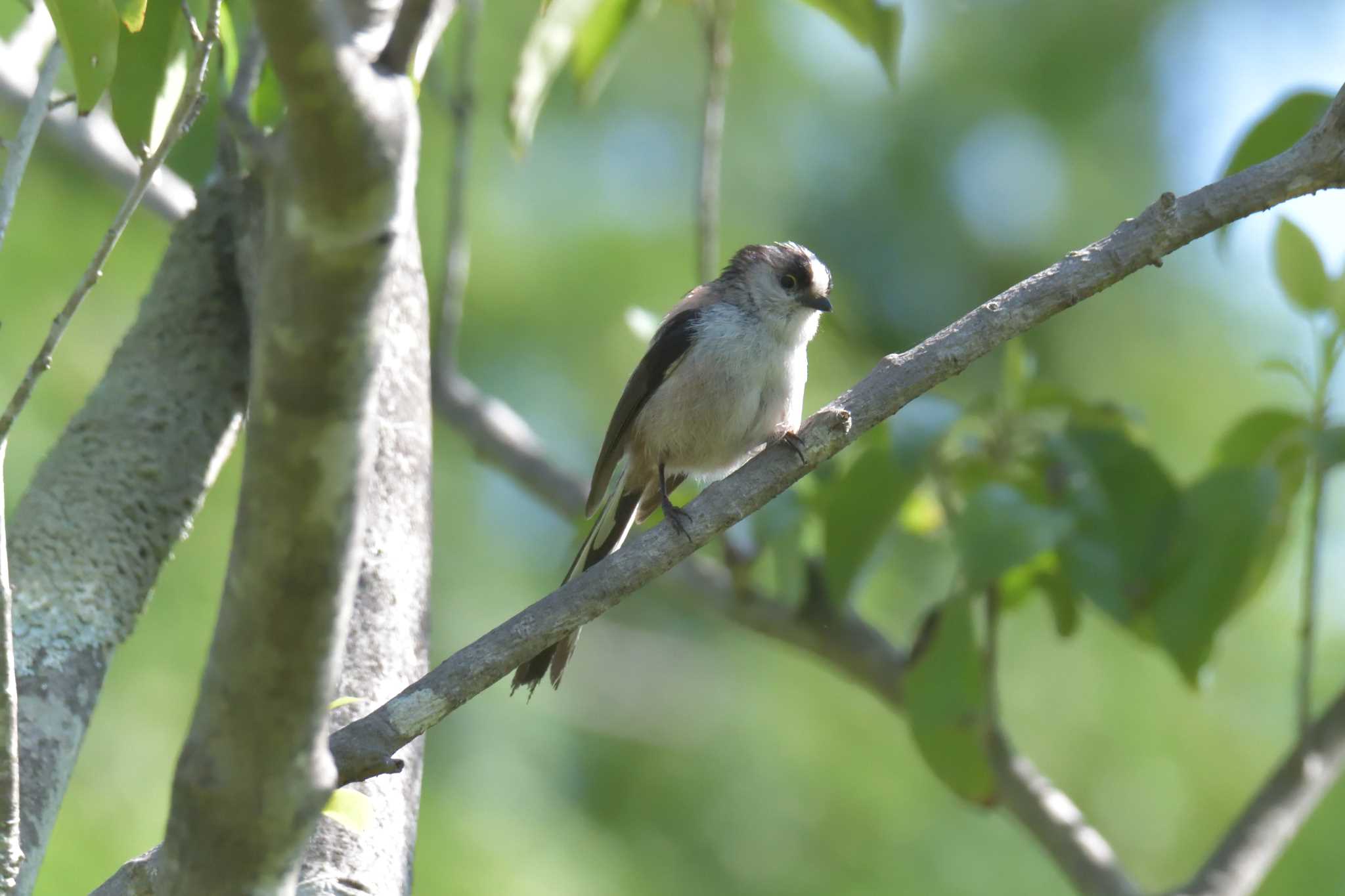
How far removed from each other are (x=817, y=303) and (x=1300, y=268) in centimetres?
142

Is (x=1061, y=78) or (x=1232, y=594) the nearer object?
(x=1232, y=594)

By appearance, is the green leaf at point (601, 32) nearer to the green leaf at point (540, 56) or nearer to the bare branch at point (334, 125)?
the green leaf at point (540, 56)

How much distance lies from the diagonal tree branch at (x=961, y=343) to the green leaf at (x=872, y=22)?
153 cm

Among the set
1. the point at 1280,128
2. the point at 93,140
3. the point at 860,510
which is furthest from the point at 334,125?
the point at 93,140

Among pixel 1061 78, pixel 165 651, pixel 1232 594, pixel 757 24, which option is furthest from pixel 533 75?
pixel 1061 78

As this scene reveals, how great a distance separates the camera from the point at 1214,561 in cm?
351

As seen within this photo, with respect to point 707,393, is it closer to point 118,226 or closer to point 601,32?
point 601,32

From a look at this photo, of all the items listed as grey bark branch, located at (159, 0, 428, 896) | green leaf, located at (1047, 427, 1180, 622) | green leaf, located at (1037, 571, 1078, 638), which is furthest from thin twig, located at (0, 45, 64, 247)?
green leaf, located at (1037, 571, 1078, 638)

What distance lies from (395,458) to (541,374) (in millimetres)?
3513

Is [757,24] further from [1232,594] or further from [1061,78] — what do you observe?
[1232,594]

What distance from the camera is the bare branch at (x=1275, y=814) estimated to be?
355 centimetres

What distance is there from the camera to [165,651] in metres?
5.27

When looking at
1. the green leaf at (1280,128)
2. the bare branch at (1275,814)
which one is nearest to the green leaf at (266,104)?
the green leaf at (1280,128)

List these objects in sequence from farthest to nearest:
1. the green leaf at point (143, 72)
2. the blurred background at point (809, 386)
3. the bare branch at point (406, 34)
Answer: the blurred background at point (809, 386) → the green leaf at point (143, 72) → the bare branch at point (406, 34)
